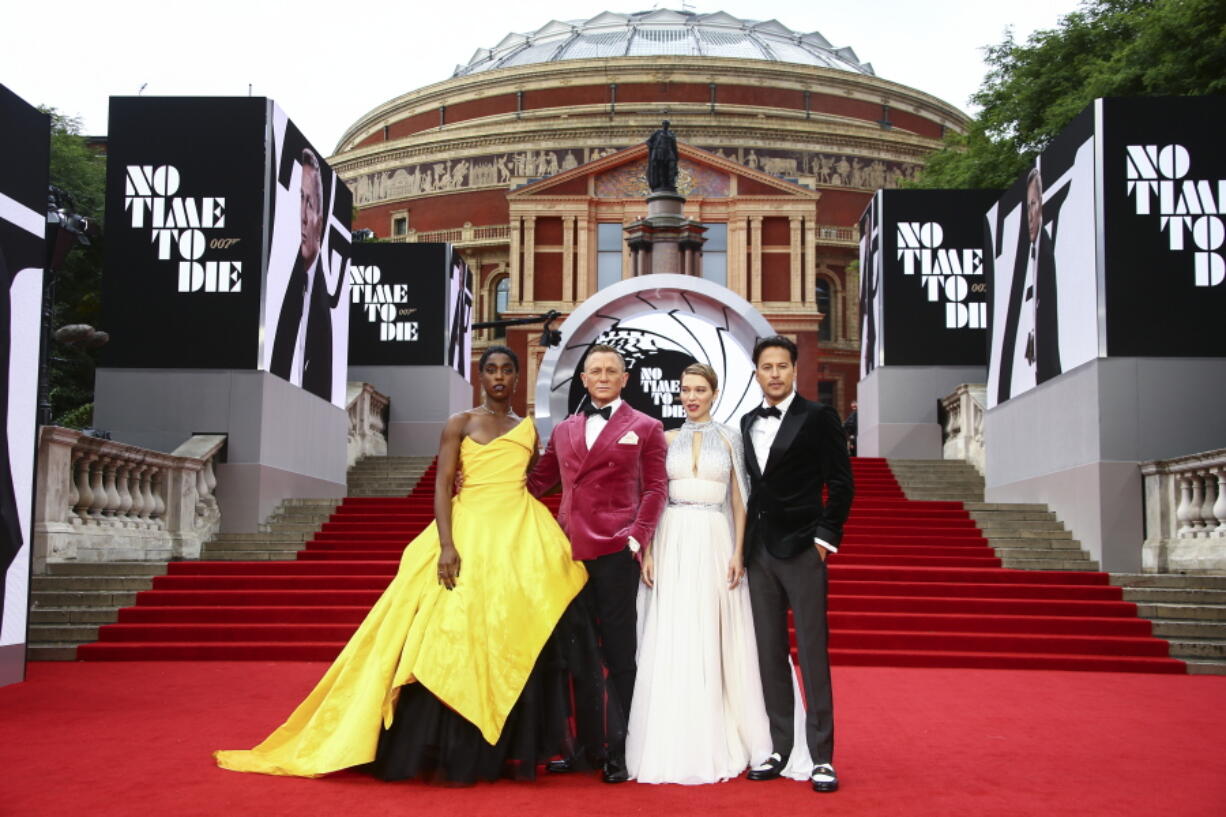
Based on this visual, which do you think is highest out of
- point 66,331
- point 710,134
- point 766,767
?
point 710,134

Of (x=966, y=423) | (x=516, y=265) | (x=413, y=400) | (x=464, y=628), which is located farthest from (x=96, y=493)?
(x=516, y=265)

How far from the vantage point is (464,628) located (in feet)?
17.4

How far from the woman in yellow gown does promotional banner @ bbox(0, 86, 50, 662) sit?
3423mm

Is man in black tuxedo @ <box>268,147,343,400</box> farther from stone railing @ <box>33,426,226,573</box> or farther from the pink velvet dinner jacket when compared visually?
the pink velvet dinner jacket

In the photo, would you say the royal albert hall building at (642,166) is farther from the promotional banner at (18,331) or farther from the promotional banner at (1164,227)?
the promotional banner at (18,331)

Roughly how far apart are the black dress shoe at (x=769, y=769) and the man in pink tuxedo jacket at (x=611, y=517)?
1.77ft

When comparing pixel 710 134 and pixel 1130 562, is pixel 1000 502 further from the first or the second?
pixel 710 134

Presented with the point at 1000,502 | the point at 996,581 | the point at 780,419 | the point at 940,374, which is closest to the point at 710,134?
the point at 940,374

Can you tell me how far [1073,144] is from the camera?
1311 cm

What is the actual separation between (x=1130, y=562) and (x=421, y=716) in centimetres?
881

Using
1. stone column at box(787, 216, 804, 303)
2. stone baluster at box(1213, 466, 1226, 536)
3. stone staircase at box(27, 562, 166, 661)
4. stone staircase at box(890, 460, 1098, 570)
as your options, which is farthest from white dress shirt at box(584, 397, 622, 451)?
stone column at box(787, 216, 804, 303)

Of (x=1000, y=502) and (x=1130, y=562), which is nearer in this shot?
(x=1130, y=562)

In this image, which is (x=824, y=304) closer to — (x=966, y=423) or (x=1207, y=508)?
(x=966, y=423)

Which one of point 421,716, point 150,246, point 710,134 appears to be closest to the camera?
point 421,716
